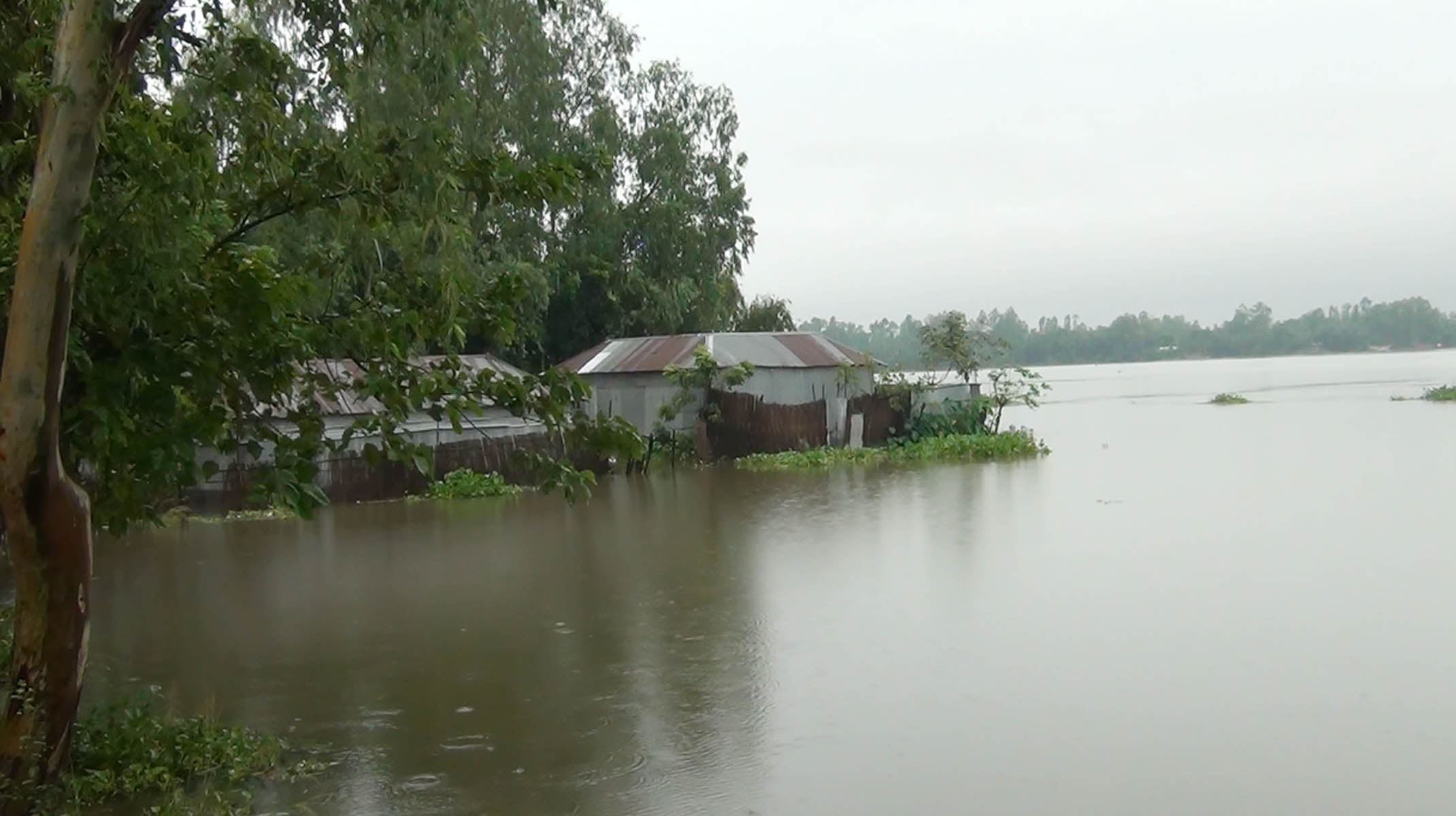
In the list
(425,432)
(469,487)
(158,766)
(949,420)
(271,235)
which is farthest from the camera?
(949,420)

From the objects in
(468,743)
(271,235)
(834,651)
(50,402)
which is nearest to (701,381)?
(834,651)

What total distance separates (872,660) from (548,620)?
9.72 ft

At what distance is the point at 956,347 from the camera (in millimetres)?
30688

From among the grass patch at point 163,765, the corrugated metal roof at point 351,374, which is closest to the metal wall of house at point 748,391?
the corrugated metal roof at point 351,374

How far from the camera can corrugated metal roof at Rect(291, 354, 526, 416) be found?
739 centimetres

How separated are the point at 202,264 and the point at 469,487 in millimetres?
14732

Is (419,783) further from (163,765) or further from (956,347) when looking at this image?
(956,347)

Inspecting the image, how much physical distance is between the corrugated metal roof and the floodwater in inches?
69.0

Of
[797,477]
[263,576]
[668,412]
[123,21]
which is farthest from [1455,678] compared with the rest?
[668,412]

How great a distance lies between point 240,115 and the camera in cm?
688

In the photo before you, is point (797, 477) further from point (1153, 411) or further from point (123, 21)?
point (1153, 411)

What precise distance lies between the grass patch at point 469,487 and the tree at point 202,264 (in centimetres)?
1334

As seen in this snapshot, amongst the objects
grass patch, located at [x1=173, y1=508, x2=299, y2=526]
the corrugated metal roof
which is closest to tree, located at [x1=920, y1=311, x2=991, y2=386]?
the corrugated metal roof

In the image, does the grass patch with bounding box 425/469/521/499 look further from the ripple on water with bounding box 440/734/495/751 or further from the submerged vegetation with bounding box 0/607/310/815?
the submerged vegetation with bounding box 0/607/310/815
